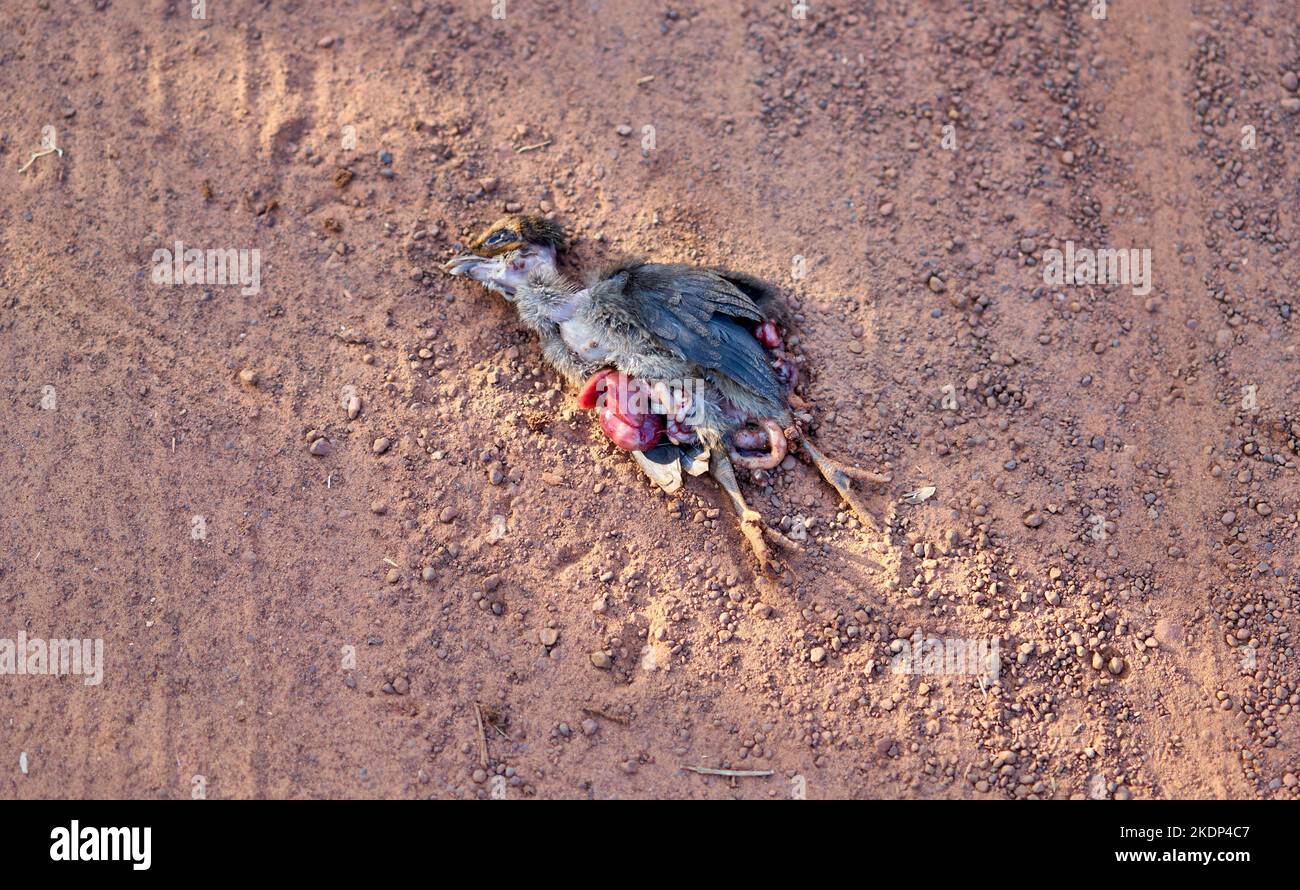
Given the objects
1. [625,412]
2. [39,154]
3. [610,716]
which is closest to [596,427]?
[625,412]

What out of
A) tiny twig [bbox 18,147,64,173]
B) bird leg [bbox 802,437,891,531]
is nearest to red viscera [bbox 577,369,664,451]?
bird leg [bbox 802,437,891,531]

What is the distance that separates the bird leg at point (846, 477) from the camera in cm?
541

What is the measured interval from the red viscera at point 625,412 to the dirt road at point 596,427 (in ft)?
0.71

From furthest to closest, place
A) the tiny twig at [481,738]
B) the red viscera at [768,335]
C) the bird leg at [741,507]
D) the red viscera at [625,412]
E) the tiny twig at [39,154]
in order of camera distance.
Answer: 1. the tiny twig at [39,154]
2. the red viscera at [768,335]
3. the red viscera at [625,412]
4. the bird leg at [741,507]
5. the tiny twig at [481,738]

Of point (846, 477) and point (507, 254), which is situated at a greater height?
point (507, 254)

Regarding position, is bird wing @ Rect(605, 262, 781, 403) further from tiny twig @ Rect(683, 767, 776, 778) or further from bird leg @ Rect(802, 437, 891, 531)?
tiny twig @ Rect(683, 767, 776, 778)

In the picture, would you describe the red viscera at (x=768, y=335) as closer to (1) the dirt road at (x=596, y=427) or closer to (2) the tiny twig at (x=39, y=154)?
(1) the dirt road at (x=596, y=427)

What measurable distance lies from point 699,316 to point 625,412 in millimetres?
682

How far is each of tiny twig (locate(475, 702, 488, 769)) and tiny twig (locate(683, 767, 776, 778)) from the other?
3.46ft

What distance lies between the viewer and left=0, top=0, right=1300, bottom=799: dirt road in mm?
5039

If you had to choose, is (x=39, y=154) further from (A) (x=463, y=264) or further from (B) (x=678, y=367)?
(B) (x=678, y=367)

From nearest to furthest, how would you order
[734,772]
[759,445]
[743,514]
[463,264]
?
[734,772], [743,514], [759,445], [463,264]

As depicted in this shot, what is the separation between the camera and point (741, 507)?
532 cm

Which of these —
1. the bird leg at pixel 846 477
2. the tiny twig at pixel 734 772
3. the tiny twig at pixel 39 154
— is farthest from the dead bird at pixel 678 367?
the tiny twig at pixel 39 154
